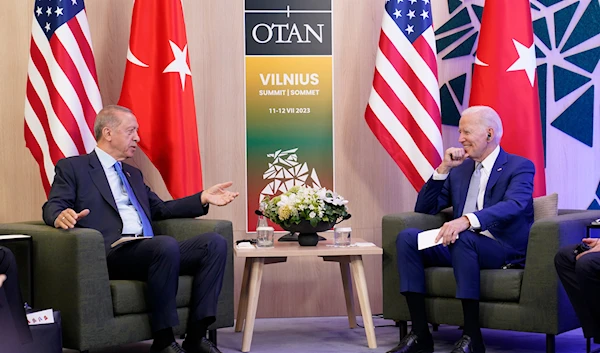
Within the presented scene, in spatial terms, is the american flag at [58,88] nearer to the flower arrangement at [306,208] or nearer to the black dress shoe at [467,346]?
the flower arrangement at [306,208]

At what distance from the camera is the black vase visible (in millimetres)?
4473

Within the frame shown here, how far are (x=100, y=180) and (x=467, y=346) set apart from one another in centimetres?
209

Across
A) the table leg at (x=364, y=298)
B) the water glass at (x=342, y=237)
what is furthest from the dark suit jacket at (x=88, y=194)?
the table leg at (x=364, y=298)

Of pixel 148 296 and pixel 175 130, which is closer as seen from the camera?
pixel 148 296

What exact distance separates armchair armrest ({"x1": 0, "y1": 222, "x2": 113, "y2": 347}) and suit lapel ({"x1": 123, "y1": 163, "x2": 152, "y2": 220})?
A: 0.69 meters

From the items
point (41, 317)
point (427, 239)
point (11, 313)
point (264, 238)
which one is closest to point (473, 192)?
point (427, 239)

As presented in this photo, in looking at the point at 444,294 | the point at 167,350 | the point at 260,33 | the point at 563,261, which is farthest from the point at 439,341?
the point at 260,33

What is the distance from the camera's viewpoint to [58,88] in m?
4.75

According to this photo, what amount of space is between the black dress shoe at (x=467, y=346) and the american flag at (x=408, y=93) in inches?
49.9

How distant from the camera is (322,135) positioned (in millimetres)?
5457

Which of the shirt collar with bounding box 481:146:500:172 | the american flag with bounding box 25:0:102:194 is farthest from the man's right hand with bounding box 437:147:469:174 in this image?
the american flag with bounding box 25:0:102:194

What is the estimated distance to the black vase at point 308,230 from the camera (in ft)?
14.7

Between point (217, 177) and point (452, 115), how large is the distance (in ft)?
5.48

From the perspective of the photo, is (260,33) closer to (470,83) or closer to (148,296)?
(470,83)
